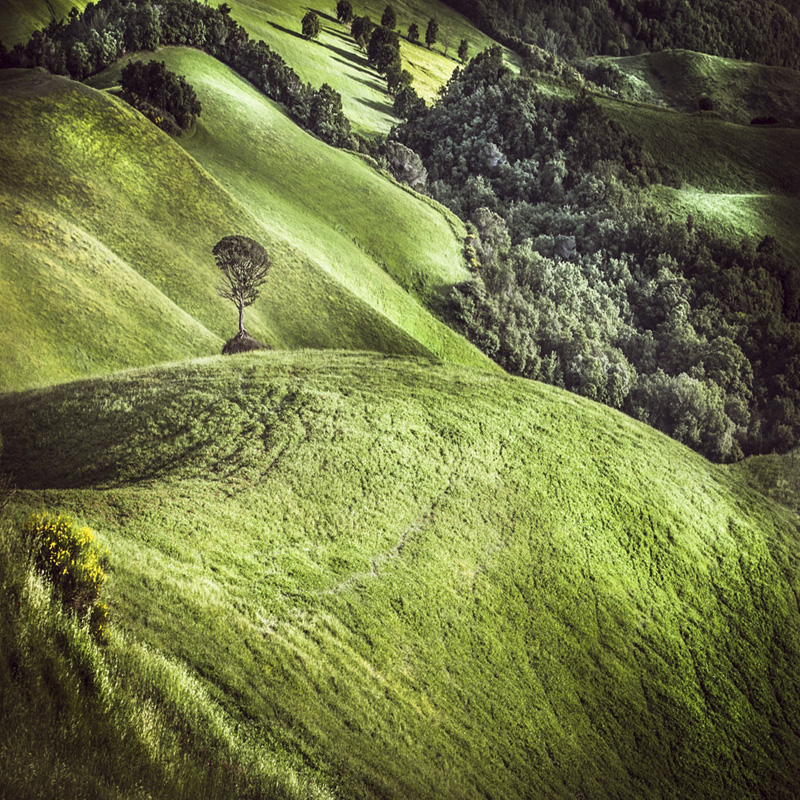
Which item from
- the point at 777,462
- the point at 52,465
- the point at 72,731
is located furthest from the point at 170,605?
the point at 777,462

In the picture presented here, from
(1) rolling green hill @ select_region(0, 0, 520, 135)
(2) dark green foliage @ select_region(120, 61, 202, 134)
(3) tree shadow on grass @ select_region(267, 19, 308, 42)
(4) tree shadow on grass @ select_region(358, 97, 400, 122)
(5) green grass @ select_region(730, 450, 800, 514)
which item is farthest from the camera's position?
(4) tree shadow on grass @ select_region(358, 97, 400, 122)

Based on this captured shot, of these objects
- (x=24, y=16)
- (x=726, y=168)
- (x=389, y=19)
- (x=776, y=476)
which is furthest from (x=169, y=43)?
(x=726, y=168)

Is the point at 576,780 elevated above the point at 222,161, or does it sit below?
below

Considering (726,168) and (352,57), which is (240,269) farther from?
(726,168)

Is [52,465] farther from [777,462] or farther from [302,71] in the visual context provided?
[302,71]

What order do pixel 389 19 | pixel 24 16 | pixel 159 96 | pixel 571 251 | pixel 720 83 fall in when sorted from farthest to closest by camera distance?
1. pixel 720 83
2. pixel 389 19
3. pixel 571 251
4. pixel 24 16
5. pixel 159 96

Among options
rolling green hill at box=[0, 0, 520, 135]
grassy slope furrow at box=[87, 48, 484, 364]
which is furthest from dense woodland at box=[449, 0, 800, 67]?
grassy slope furrow at box=[87, 48, 484, 364]

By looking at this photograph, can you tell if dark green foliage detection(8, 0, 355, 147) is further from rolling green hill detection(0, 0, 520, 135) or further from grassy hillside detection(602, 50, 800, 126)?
grassy hillside detection(602, 50, 800, 126)
